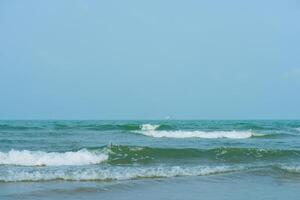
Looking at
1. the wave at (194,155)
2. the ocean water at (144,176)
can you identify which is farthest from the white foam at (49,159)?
the wave at (194,155)

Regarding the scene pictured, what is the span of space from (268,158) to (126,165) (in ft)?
19.1

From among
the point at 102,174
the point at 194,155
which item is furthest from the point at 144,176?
the point at 194,155

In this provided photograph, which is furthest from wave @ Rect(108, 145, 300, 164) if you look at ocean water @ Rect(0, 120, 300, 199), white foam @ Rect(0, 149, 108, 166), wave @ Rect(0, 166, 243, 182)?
wave @ Rect(0, 166, 243, 182)

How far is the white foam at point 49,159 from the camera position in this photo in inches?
596

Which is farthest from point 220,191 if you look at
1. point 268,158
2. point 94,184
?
point 268,158

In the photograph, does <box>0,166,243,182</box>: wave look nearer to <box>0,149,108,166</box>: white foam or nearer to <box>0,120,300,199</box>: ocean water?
<box>0,120,300,199</box>: ocean water

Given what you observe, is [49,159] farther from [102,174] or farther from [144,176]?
[144,176]

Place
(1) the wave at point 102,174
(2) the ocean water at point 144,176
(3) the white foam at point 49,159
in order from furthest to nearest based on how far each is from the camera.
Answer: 1. (3) the white foam at point 49,159
2. (1) the wave at point 102,174
3. (2) the ocean water at point 144,176

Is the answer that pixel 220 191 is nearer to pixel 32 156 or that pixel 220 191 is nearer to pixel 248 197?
pixel 248 197

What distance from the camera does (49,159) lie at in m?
15.4

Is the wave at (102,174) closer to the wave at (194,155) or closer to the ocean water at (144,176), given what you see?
the ocean water at (144,176)

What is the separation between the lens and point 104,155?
1659 cm

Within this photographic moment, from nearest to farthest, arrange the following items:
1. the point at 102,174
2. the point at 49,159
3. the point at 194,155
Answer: the point at 102,174 → the point at 49,159 → the point at 194,155

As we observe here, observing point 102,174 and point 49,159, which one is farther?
point 49,159
